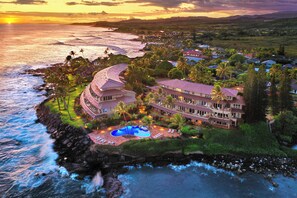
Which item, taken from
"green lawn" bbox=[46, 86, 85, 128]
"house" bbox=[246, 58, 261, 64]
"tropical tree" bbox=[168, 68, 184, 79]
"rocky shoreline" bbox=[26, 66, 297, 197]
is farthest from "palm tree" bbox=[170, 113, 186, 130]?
"house" bbox=[246, 58, 261, 64]

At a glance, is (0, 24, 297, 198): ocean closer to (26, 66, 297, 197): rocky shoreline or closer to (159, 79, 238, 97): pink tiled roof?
(26, 66, 297, 197): rocky shoreline

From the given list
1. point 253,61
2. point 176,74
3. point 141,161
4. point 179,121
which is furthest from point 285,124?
point 253,61

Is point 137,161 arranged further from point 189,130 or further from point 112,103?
point 112,103

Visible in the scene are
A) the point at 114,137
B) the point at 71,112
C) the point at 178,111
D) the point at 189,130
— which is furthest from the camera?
the point at 71,112

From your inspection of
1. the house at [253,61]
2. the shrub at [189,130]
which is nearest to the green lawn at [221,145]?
the shrub at [189,130]

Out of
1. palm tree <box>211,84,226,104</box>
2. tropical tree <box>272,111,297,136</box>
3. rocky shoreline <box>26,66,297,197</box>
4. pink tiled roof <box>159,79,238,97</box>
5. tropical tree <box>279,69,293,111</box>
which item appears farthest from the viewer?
tropical tree <box>279,69,293,111</box>

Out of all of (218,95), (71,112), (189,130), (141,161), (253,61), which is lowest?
(141,161)

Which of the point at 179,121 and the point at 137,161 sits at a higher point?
Answer: the point at 179,121
